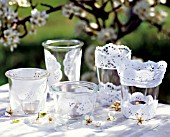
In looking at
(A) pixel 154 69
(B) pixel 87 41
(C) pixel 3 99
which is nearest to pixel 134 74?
(A) pixel 154 69

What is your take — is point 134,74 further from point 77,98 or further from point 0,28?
point 0,28

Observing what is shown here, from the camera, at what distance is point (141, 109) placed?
1.79 meters

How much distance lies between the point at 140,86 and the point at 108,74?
21cm

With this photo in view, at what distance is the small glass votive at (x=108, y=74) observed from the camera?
6.38 feet

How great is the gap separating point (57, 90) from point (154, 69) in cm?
31

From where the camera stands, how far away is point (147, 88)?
5.99 ft

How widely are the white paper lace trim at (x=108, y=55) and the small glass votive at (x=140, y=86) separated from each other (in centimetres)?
15

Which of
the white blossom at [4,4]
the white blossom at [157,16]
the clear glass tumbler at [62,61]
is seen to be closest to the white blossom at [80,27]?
the white blossom at [157,16]

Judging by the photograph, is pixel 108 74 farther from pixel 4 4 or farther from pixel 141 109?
pixel 4 4

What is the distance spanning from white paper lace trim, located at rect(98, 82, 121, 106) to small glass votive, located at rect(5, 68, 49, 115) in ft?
0.74

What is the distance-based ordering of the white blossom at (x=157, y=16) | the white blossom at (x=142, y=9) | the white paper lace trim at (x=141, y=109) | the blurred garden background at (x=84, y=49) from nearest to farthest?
the white paper lace trim at (x=141, y=109), the white blossom at (x=142, y=9), the white blossom at (x=157, y=16), the blurred garden background at (x=84, y=49)

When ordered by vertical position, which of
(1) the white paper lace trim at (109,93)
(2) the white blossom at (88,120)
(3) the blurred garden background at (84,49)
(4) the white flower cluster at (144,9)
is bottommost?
(3) the blurred garden background at (84,49)

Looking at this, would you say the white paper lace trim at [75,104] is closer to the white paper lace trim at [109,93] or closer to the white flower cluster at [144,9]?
the white paper lace trim at [109,93]

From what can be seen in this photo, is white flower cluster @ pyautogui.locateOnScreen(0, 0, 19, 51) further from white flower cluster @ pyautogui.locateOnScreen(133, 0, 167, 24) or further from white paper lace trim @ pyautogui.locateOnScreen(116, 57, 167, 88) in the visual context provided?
white paper lace trim @ pyautogui.locateOnScreen(116, 57, 167, 88)
